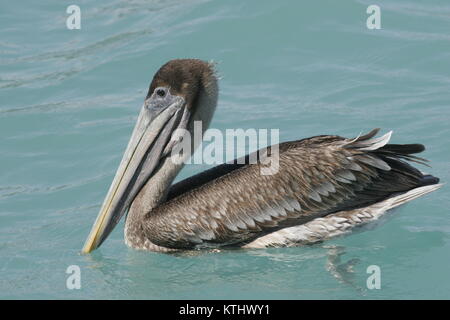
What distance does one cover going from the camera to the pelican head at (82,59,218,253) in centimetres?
765

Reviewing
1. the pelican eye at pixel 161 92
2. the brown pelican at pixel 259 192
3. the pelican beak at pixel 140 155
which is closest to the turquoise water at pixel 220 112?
the brown pelican at pixel 259 192

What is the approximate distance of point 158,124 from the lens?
775 cm

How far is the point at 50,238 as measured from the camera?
8.15 metres

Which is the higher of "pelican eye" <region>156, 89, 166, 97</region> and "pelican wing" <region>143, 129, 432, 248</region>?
"pelican eye" <region>156, 89, 166, 97</region>

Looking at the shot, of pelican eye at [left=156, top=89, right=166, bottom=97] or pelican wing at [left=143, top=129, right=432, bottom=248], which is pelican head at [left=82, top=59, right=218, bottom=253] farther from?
pelican wing at [left=143, top=129, right=432, bottom=248]

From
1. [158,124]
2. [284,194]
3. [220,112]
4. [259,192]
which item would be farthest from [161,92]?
[220,112]

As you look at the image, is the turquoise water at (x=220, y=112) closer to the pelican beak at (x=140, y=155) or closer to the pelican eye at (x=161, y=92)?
the pelican beak at (x=140, y=155)

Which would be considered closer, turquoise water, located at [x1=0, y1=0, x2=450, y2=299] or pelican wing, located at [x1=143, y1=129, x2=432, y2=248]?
turquoise water, located at [x1=0, y1=0, x2=450, y2=299]

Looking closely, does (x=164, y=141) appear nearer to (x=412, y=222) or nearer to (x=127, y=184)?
(x=127, y=184)

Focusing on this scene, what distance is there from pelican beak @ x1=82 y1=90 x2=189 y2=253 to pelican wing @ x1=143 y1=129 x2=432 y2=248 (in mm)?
311

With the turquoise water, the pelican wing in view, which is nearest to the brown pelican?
the pelican wing

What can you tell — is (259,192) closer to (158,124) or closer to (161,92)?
(158,124)

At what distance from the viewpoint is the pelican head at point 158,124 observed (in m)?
7.65
